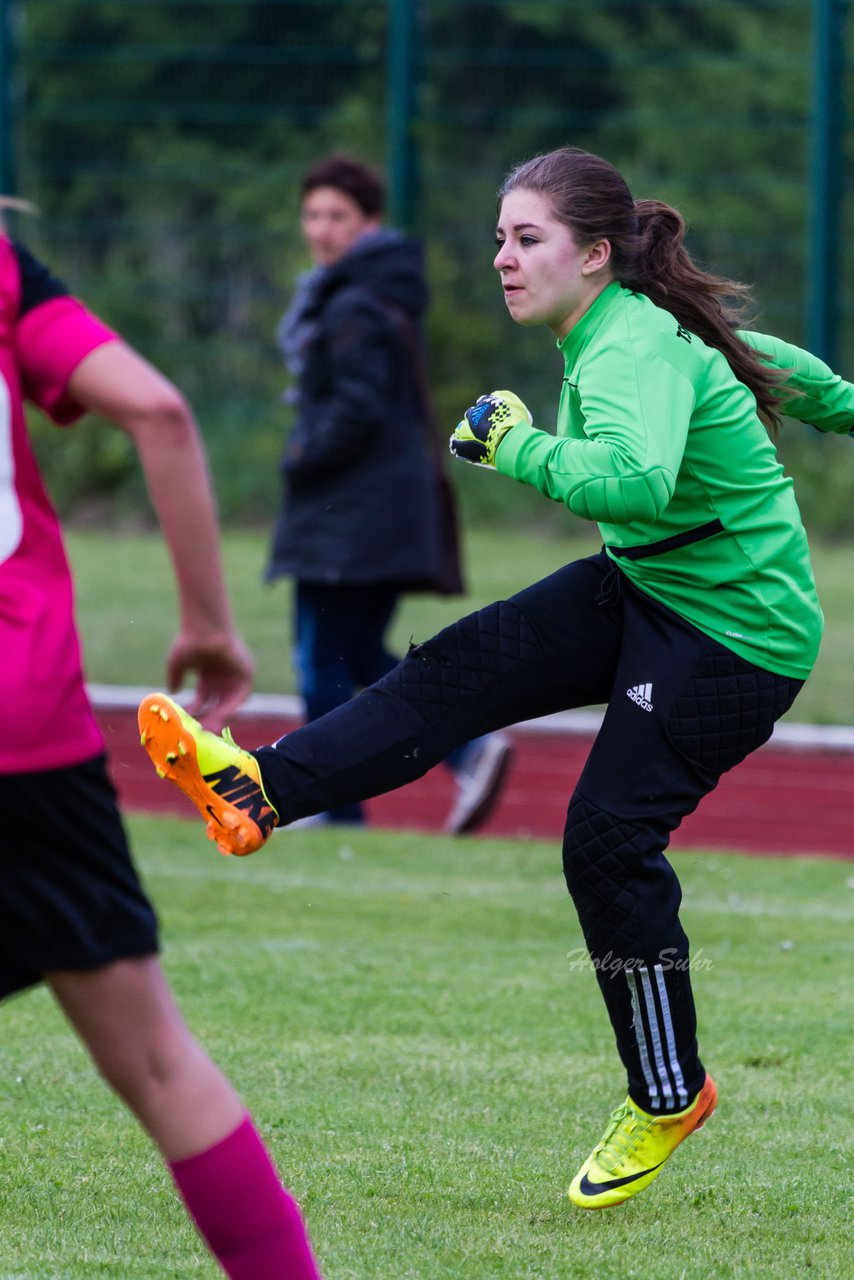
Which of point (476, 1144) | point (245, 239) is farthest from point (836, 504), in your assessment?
point (476, 1144)

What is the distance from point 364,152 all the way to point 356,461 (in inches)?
486

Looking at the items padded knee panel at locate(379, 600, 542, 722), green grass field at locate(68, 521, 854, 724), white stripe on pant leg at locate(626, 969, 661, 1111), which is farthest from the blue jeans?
white stripe on pant leg at locate(626, 969, 661, 1111)

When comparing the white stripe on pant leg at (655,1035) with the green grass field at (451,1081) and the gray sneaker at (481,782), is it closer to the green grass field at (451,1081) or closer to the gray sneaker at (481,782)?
the green grass field at (451,1081)

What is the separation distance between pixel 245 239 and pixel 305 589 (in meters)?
11.5

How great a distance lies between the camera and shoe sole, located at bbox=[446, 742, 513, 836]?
764 cm

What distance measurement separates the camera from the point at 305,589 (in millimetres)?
7742

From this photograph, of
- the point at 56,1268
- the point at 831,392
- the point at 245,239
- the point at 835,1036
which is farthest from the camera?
the point at 245,239

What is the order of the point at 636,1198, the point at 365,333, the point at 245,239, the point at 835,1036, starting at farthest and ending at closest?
the point at 245,239
the point at 365,333
the point at 835,1036
the point at 636,1198

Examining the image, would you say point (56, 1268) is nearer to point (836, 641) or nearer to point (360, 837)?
point (360, 837)

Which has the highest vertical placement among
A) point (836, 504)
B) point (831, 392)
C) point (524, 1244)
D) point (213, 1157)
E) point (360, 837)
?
point (831, 392)

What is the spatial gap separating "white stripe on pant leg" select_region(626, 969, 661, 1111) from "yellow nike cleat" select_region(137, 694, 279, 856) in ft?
2.35

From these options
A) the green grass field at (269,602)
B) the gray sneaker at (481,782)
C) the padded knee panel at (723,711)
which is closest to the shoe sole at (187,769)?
the padded knee panel at (723,711)

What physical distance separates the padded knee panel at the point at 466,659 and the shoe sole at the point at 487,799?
12.3 feet

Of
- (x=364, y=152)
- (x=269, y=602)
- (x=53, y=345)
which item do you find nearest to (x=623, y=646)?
(x=53, y=345)
